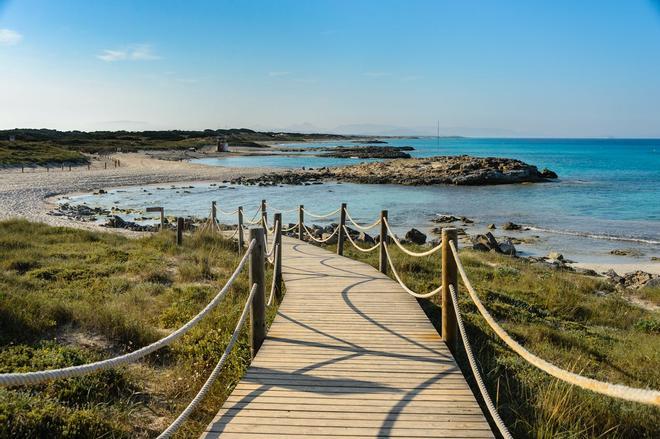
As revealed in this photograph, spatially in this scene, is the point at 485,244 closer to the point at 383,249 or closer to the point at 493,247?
the point at 493,247

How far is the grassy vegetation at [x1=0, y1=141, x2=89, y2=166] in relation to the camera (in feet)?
165

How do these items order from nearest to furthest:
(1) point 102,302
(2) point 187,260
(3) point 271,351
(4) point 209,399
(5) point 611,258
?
1. (4) point 209,399
2. (3) point 271,351
3. (1) point 102,302
4. (2) point 187,260
5. (5) point 611,258

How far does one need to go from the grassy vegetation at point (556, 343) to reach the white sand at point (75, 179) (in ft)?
55.4

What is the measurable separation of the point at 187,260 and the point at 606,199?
→ 35.4 m

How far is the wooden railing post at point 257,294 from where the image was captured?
5750 mm

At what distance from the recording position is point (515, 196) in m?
40.1

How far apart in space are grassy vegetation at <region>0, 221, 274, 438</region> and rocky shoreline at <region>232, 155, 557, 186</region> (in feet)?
113

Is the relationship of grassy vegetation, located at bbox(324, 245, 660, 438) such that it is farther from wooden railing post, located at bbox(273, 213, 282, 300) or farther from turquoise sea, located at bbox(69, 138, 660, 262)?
turquoise sea, located at bbox(69, 138, 660, 262)

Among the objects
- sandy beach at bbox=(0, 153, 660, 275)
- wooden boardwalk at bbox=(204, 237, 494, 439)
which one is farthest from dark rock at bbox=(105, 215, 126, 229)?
wooden boardwalk at bbox=(204, 237, 494, 439)

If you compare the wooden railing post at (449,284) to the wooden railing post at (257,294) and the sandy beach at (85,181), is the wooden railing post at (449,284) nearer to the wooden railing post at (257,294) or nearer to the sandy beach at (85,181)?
the wooden railing post at (257,294)

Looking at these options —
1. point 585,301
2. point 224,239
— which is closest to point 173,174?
point 224,239

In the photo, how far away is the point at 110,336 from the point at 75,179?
4099cm

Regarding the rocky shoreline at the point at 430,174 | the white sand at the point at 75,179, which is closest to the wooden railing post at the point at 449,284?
the white sand at the point at 75,179

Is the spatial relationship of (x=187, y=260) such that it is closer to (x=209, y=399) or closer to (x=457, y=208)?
(x=209, y=399)
